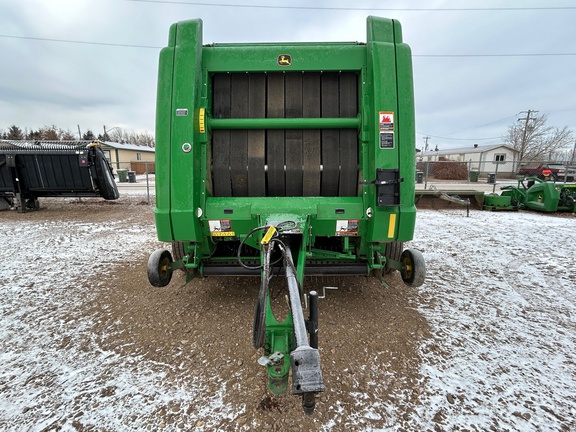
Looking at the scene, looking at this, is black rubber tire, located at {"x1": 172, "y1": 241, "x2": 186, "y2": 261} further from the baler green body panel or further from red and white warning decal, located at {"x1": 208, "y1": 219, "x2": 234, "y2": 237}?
red and white warning decal, located at {"x1": 208, "y1": 219, "x2": 234, "y2": 237}

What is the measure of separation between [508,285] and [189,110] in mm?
4467

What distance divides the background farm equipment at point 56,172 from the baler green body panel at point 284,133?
24.4ft

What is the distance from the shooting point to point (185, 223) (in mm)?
2863

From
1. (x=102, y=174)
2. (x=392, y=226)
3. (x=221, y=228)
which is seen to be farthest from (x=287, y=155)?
(x=102, y=174)

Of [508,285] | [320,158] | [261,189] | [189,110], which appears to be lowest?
[508,285]

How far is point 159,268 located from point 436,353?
2.60 m

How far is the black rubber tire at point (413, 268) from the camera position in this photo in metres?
2.89

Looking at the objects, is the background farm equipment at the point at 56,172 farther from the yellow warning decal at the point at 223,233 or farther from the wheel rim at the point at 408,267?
the wheel rim at the point at 408,267

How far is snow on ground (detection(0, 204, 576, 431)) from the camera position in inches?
81.7

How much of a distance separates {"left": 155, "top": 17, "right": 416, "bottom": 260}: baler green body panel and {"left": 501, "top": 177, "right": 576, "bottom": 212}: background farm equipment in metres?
9.30

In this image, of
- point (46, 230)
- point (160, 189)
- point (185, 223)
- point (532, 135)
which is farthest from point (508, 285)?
point (532, 135)

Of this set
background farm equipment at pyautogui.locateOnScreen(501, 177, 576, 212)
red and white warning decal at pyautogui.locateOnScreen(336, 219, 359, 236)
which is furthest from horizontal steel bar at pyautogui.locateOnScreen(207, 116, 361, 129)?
background farm equipment at pyautogui.locateOnScreen(501, 177, 576, 212)

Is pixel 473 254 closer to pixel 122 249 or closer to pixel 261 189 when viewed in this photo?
pixel 261 189

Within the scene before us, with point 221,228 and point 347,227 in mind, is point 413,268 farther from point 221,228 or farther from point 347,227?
point 221,228
